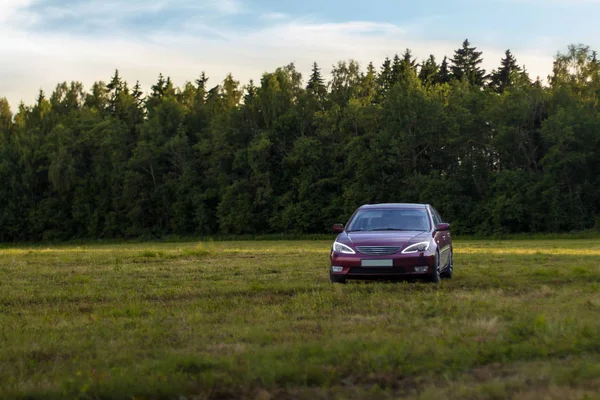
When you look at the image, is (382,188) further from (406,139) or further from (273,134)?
(273,134)

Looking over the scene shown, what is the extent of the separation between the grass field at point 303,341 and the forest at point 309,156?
155 ft

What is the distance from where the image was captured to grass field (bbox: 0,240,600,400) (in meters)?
6.72

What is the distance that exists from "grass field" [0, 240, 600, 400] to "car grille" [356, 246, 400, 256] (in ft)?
2.25

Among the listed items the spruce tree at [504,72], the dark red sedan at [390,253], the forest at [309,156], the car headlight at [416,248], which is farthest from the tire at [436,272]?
the spruce tree at [504,72]

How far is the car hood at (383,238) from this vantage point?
15594mm

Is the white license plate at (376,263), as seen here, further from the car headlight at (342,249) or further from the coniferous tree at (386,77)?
the coniferous tree at (386,77)

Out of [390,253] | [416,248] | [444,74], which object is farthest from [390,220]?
[444,74]

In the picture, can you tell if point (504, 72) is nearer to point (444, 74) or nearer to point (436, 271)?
point (444, 74)

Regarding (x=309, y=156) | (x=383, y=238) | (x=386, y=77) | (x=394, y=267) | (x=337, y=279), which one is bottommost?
(x=337, y=279)

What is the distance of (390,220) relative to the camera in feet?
56.6

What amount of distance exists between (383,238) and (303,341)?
7384 mm

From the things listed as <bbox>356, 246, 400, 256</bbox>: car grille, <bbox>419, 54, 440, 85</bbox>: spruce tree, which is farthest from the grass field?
<bbox>419, 54, 440, 85</bbox>: spruce tree

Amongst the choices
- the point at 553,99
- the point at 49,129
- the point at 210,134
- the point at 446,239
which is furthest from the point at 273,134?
the point at 446,239

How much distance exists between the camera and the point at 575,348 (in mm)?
8023
